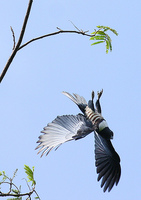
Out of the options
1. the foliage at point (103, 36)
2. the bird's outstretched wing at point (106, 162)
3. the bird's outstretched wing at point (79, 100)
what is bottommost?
the bird's outstretched wing at point (106, 162)

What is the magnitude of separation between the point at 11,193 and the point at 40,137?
548 mm

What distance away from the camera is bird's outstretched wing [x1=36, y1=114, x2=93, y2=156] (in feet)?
8.71

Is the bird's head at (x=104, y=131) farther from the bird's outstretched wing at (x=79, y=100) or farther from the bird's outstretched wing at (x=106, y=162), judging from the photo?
the bird's outstretched wing at (x=79, y=100)

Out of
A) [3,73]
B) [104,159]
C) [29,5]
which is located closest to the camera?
[3,73]

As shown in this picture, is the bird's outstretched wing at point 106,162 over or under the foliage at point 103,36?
under

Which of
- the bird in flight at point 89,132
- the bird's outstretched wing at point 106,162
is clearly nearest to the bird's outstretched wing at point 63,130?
the bird in flight at point 89,132

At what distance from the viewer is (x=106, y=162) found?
9.77ft

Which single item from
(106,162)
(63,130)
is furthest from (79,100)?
(106,162)

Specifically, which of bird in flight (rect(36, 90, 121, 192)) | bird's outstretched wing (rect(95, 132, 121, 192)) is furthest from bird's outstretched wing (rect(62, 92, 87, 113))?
bird's outstretched wing (rect(95, 132, 121, 192))

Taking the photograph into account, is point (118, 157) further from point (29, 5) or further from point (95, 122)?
point (29, 5)

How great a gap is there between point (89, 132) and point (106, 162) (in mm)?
431

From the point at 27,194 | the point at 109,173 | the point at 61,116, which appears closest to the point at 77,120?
the point at 61,116

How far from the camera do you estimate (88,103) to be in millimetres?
2951

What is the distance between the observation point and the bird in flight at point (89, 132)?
2.70 m
